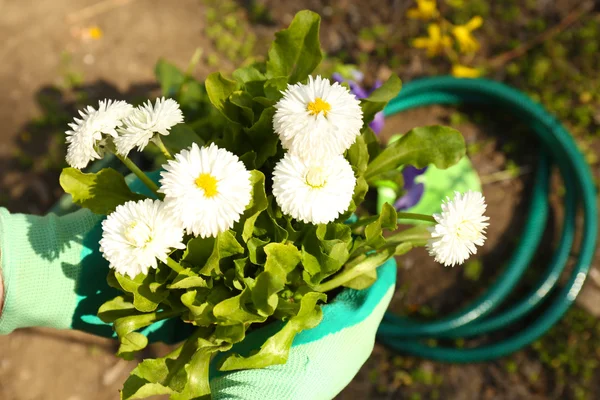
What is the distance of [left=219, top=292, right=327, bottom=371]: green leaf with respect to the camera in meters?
0.61

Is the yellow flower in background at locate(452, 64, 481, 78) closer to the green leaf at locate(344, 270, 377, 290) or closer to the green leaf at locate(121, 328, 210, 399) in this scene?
the green leaf at locate(344, 270, 377, 290)

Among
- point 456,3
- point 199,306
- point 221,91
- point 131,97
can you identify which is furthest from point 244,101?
point 456,3

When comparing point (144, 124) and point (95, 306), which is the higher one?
point (144, 124)

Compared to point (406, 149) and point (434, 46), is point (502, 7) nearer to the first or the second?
point (434, 46)

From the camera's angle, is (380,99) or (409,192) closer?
(380,99)

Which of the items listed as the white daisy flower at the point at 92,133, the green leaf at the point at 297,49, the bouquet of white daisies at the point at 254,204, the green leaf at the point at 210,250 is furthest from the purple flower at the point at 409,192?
the white daisy flower at the point at 92,133

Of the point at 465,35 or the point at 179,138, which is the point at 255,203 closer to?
the point at 179,138

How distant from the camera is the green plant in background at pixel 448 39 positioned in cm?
142

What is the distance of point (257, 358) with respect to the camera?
0.61m

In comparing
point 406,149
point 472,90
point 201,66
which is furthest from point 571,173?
point 201,66

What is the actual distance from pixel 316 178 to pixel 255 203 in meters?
0.08

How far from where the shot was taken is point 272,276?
562 millimetres

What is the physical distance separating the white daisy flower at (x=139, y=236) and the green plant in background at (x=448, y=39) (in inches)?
43.9

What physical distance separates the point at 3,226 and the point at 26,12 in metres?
1.17
